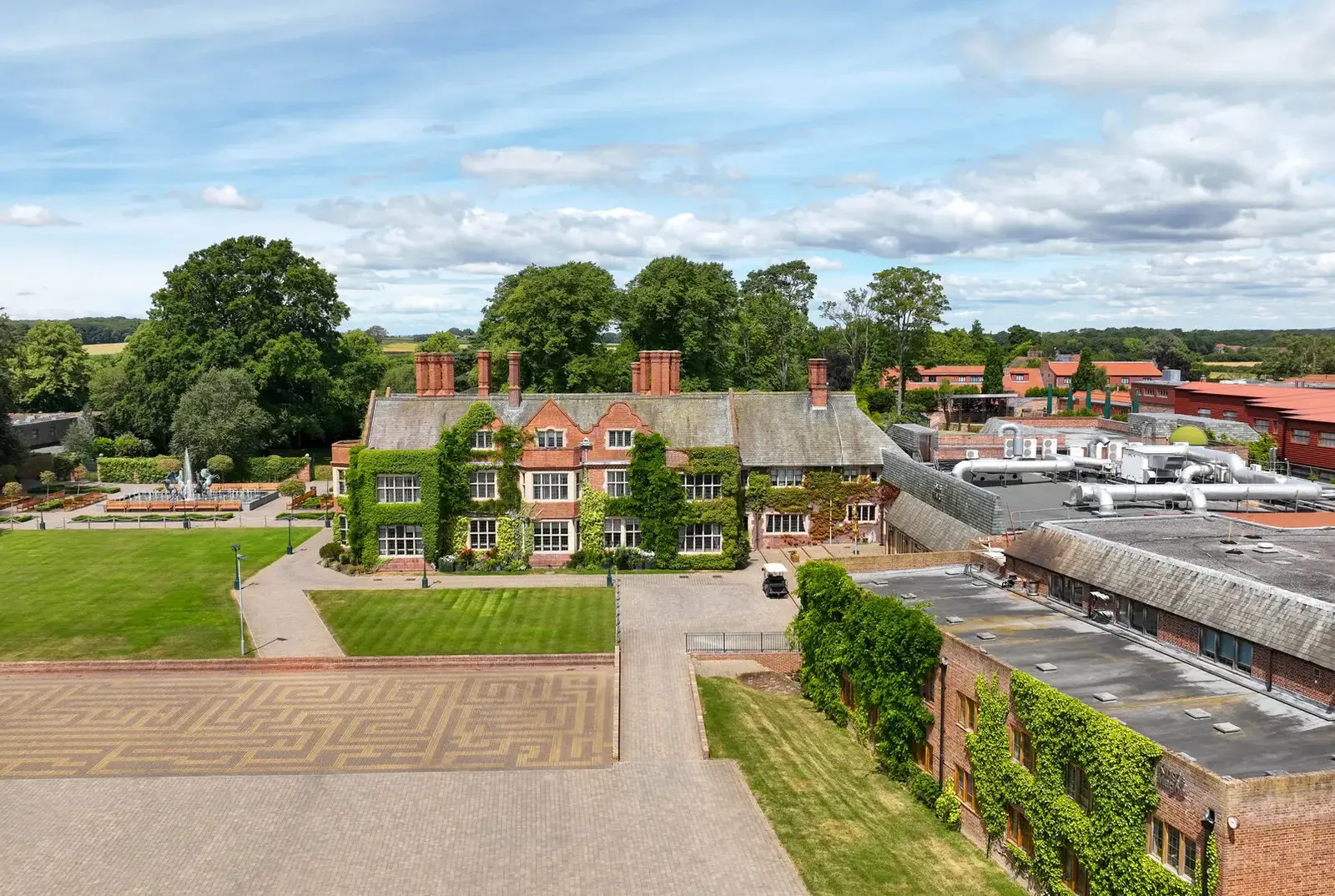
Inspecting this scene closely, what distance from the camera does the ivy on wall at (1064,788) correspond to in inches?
768

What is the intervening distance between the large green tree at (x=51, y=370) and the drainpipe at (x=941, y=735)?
113 metres

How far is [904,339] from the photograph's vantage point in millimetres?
96375

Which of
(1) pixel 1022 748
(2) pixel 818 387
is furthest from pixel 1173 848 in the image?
(2) pixel 818 387

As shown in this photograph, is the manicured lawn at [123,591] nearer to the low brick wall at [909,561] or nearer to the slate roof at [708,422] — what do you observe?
the slate roof at [708,422]

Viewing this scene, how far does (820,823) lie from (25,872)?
19995mm

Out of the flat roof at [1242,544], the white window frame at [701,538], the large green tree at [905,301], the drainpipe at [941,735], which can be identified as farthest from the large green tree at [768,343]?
the drainpipe at [941,735]

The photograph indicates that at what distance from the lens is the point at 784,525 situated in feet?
190

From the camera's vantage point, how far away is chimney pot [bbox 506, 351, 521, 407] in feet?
184

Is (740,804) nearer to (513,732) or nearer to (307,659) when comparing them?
(513,732)

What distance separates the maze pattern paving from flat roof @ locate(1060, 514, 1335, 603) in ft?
61.7

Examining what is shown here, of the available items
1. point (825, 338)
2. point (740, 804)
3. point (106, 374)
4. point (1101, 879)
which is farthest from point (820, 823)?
point (825, 338)

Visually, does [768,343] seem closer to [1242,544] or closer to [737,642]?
[737,642]

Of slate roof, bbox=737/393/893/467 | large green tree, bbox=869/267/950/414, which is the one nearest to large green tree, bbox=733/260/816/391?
large green tree, bbox=869/267/950/414

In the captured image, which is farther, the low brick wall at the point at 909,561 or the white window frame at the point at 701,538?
the white window frame at the point at 701,538
